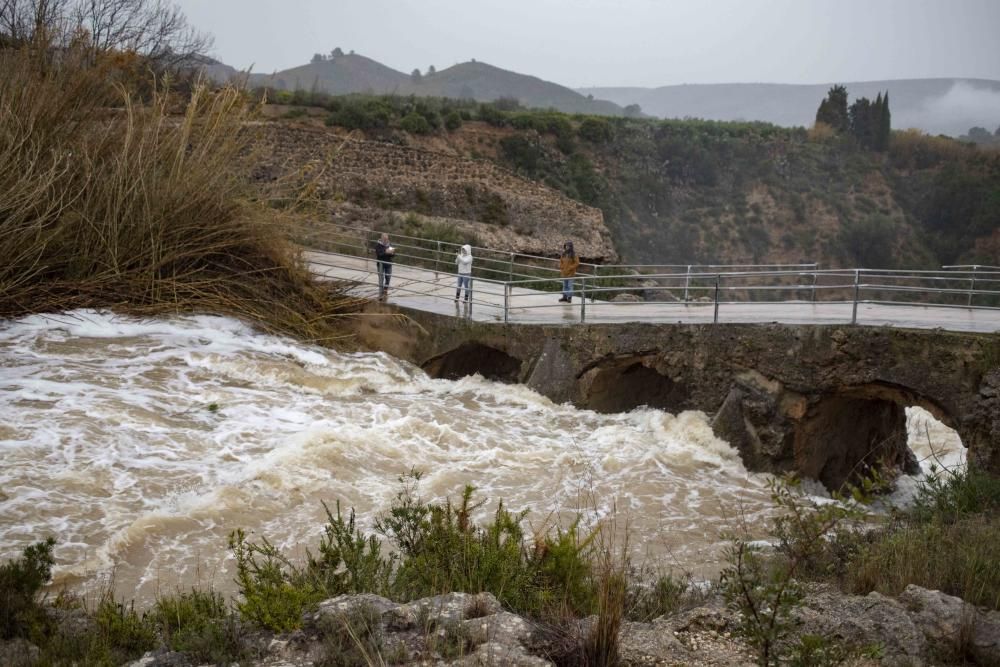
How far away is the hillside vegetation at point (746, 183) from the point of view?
4425 centimetres

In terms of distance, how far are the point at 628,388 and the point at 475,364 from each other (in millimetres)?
2759

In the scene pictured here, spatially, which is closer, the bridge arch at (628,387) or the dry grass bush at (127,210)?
the dry grass bush at (127,210)

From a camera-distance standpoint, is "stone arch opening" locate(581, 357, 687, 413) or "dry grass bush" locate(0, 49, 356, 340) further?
"stone arch opening" locate(581, 357, 687, 413)

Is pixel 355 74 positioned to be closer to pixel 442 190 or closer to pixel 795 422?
pixel 442 190

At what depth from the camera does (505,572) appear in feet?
15.8

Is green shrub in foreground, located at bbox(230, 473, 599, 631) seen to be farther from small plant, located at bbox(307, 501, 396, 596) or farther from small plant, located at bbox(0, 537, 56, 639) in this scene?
small plant, located at bbox(0, 537, 56, 639)

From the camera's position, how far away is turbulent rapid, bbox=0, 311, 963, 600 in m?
7.60

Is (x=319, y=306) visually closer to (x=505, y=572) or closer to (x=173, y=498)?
(x=173, y=498)

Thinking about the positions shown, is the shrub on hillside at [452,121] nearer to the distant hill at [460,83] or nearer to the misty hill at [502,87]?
the distant hill at [460,83]

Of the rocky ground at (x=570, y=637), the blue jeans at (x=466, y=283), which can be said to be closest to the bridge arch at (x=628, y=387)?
the blue jeans at (x=466, y=283)

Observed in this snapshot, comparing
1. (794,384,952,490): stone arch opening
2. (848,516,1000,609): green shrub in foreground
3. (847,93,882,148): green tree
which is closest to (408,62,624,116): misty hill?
(847,93,882,148): green tree

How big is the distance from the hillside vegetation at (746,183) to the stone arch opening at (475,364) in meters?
26.1

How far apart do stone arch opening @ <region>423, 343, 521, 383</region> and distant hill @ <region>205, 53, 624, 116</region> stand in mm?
98890

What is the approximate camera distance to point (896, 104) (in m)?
164
